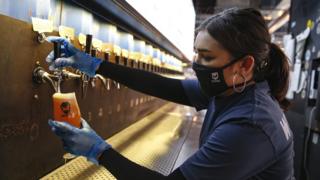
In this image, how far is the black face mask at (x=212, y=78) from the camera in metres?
1.13

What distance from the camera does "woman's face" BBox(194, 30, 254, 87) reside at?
3.56 ft

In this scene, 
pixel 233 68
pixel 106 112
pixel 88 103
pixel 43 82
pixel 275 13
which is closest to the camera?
pixel 233 68

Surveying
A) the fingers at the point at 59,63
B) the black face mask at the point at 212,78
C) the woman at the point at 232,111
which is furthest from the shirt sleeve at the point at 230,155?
the fingers at the point at 59,63

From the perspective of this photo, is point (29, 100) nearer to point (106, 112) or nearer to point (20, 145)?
point (20, 145)

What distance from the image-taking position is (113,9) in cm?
182

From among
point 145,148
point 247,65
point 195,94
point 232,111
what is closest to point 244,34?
point 247,65

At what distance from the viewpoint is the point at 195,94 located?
155 centimetres

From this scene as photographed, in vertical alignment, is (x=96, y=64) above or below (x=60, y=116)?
above

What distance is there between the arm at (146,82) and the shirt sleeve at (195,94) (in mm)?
22

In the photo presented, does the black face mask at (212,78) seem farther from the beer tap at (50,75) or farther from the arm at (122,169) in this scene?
the beer tap at (50,75)

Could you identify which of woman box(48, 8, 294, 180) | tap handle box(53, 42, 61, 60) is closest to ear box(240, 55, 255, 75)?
woman box(48, 8, 294, 180)

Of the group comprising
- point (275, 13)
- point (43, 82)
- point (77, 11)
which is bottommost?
point (43, 82)

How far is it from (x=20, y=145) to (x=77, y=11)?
0.89 metres

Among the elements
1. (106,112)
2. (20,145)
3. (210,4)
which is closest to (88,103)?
(106,112)
